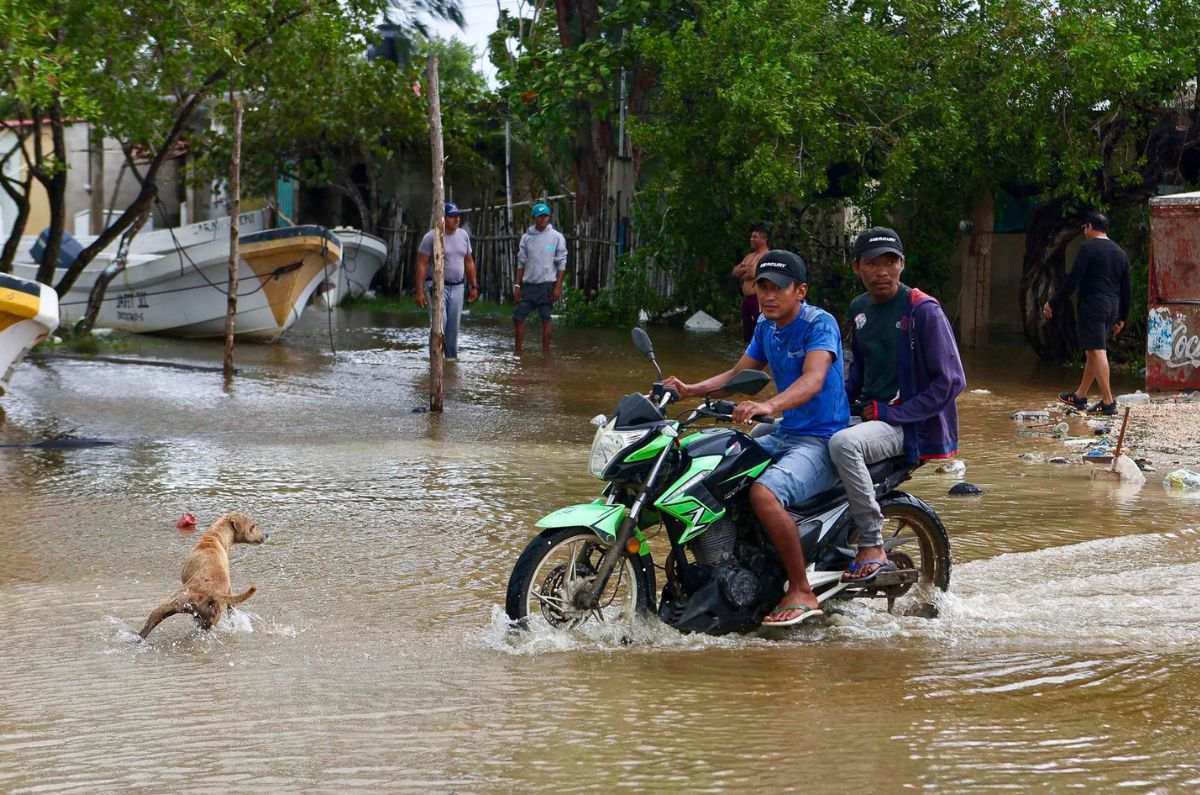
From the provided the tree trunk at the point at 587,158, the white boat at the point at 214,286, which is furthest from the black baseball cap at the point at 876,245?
the tree trunk at the point at 587,158

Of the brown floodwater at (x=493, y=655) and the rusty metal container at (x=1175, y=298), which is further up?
the rusty metal container at (x=1175, y=298)

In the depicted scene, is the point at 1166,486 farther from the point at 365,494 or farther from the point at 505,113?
the point at 505,113

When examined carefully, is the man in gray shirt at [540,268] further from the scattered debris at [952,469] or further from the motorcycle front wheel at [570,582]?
the motorcycle front wheel at [570,582]

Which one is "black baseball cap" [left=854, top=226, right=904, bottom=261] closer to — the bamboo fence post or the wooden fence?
the bamboo fence post

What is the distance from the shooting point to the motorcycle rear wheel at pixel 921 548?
611 centimetres

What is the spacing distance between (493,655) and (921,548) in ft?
6.54

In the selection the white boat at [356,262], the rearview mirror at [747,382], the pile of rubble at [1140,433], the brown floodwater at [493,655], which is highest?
the white boat at [356,262]

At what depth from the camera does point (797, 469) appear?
18.5 ft

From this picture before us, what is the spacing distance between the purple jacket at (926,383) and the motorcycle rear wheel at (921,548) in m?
0.26

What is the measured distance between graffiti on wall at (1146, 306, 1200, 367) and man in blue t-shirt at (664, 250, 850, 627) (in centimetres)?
861

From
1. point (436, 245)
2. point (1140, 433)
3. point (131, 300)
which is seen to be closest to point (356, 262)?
point (131, 300)

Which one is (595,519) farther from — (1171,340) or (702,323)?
(702,323)

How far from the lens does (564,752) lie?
4219 mm

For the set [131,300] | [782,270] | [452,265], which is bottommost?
[131,300]
